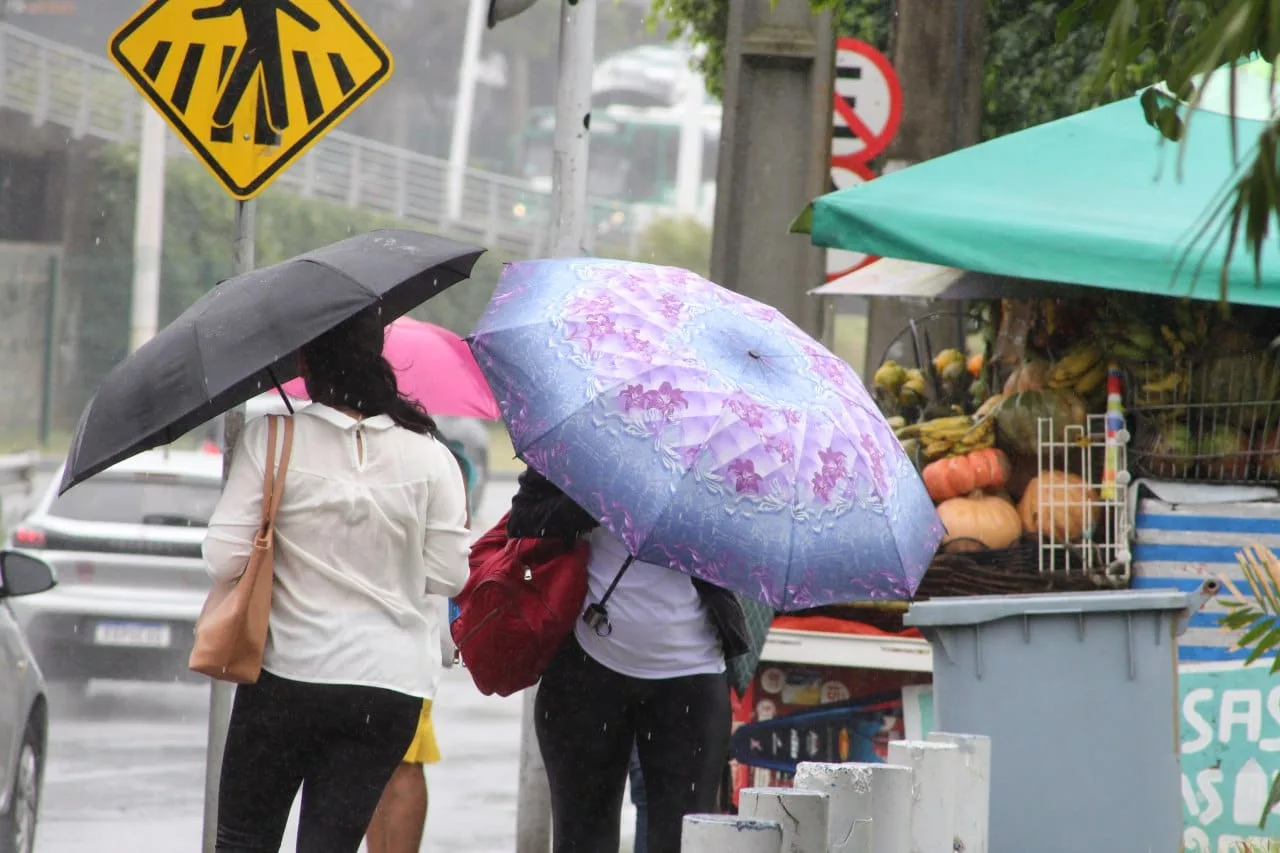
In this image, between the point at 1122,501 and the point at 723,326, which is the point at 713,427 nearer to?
the point at 723,326

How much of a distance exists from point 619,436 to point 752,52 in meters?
4.50

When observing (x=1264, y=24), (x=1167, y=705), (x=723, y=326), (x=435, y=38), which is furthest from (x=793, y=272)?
(x=435, y=38)

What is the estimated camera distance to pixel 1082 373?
6910 millimetres

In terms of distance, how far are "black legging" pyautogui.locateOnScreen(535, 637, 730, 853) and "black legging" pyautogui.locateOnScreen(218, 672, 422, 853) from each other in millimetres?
506

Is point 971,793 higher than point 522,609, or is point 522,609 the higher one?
point 522,609

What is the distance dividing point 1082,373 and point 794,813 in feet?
11.8

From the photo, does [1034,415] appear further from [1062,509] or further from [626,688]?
[626,688]

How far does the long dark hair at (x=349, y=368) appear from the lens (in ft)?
14.5

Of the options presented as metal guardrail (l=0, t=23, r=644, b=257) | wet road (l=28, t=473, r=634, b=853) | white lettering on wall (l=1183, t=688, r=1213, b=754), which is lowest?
wet road (l=28, t=473, r=634, b=853)

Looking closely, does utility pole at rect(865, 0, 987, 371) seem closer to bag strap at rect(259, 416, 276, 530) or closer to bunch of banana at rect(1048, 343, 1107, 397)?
bunch of banana at rect(1048, 343, 1107, 397)

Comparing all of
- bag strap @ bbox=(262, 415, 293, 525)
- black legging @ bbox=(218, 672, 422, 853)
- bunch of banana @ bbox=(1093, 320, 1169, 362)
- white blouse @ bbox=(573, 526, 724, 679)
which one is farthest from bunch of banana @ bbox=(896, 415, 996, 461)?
bag strap @ bbox=(262, 415, 293, 525)

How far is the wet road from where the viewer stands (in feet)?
27.5

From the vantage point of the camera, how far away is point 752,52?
8453 mm

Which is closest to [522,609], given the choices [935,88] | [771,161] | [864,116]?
[771,161]
